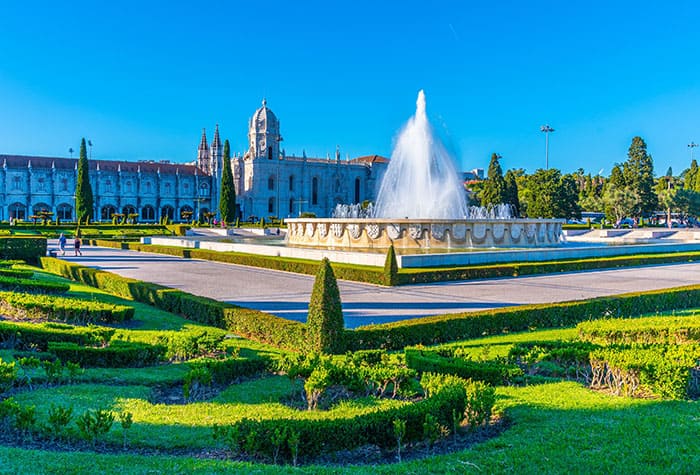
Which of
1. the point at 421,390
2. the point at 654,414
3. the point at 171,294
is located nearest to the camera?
the point at 654,414

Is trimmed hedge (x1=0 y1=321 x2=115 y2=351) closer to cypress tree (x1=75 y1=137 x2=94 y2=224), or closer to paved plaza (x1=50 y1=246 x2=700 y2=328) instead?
paved plaza (x1=50 y1=246 x2=700 y2=328)

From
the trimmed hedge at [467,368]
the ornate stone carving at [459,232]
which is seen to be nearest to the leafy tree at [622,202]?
the ornate stone carving at [459,232]

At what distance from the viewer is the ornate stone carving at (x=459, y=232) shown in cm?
2175

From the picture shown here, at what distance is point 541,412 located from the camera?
17.9ft

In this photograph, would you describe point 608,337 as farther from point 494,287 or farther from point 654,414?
point 494,287

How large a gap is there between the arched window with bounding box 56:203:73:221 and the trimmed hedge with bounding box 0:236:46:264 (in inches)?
2049

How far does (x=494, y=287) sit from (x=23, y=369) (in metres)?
11.3

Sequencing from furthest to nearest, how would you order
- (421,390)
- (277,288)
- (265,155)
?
1. (265,155)
2. (277,288)
3. (421,390)

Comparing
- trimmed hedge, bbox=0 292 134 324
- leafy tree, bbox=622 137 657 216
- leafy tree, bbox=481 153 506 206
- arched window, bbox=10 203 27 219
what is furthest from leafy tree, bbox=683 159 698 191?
arched window, bbox=10 203 27 219

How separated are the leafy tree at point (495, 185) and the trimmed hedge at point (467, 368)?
161 feet

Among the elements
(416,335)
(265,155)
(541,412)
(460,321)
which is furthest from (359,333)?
(265,155)

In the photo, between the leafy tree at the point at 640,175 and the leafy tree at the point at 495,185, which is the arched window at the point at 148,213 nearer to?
the leafy tree at the point at 495,185

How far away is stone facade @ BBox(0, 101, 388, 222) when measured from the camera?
66000 millimetres

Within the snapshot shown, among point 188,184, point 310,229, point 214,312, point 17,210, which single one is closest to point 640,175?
point 310,229
